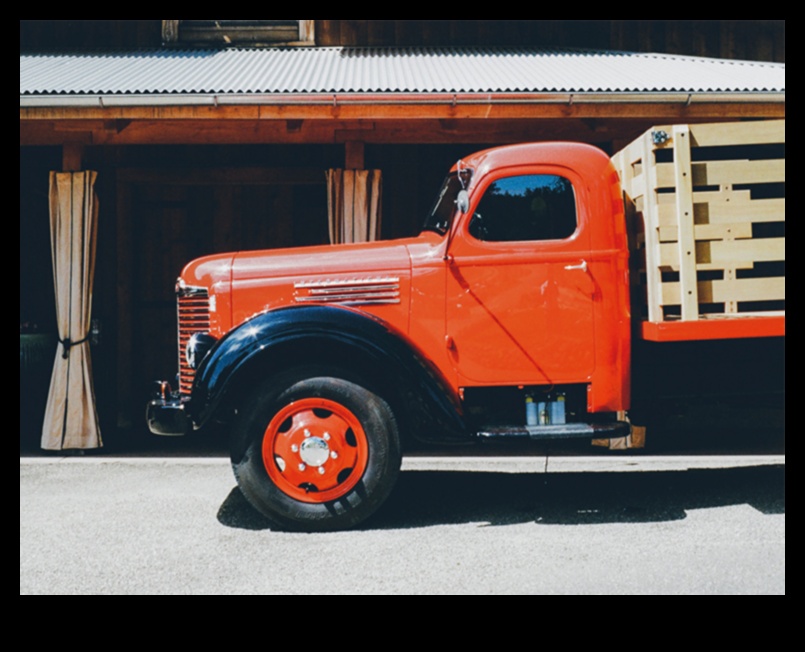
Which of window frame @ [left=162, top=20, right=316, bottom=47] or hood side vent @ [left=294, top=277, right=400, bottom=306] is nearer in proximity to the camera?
hood side vent @ [left=294, top=277, right=400, bottom=306]

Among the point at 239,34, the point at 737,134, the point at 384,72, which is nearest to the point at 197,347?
the point at 737,134

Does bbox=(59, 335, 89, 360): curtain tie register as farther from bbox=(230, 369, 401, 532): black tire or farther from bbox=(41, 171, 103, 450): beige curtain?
bbox=(230, 369, 401, 532): black tire

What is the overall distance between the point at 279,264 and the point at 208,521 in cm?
165

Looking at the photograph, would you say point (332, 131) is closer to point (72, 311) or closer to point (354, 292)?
point (72, 311)

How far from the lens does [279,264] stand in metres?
5.14

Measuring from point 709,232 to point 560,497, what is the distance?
199cm

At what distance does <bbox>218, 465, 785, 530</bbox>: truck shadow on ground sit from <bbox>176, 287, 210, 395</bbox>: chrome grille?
2.95 feet

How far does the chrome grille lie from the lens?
204 inches

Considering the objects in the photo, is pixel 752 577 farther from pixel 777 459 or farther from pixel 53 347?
pixel 53 347

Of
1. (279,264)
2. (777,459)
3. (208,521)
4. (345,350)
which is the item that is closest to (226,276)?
(279,264)

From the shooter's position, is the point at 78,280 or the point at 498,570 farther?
the point at 78,280

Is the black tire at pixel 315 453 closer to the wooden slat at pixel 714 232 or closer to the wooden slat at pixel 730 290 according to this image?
the wooden slat at pixel 730 290

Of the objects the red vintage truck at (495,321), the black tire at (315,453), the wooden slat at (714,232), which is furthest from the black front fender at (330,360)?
the wooden slat at (714,232)

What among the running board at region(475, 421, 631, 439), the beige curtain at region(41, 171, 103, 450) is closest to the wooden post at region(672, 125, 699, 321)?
the running board at region(475, 421, 631, 439)
